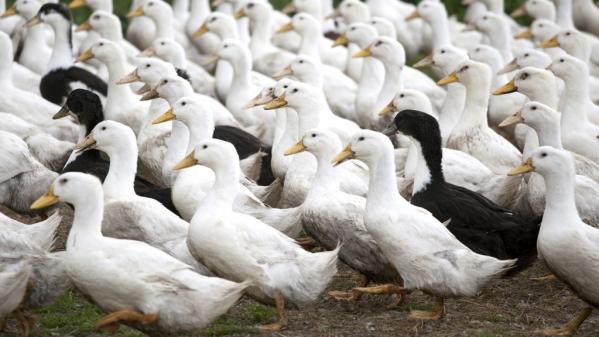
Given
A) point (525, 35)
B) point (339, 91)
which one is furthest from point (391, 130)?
point (525, 35)

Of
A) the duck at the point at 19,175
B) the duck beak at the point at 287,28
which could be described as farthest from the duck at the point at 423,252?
the duck beak at the point at 287,28

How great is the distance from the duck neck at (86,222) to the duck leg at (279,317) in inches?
43.7

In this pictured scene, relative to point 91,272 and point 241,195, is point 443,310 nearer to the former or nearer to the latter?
point 241,195

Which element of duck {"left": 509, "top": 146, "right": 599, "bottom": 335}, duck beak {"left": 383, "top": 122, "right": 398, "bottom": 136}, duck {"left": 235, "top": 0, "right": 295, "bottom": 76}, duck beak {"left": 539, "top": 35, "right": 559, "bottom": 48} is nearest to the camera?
duck {"left": 509, "top": 146, "right": 599, "bottom": 335}

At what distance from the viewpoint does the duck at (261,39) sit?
510 inches

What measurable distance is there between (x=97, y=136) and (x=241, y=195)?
1.05 metres

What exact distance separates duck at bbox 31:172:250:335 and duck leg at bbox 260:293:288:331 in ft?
1.81

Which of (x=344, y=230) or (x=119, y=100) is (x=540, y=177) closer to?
(x=344, y=230)

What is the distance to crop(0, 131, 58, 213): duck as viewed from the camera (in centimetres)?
834

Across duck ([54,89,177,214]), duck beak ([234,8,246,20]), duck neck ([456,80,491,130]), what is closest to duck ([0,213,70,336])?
duck ([54,89,177,214])

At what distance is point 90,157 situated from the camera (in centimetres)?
848

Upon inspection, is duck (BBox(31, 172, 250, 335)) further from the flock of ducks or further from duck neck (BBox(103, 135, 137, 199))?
duck neck (BBox(103, 135, 137, 199))

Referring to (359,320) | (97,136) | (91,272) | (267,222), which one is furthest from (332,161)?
(91,272)

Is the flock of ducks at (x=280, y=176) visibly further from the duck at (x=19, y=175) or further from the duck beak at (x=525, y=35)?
the duck beak at (x=525, y=35)
